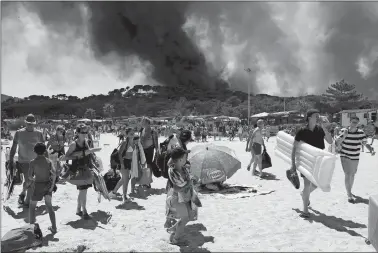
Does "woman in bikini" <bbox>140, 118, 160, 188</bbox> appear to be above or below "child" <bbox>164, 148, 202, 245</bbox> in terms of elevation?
above

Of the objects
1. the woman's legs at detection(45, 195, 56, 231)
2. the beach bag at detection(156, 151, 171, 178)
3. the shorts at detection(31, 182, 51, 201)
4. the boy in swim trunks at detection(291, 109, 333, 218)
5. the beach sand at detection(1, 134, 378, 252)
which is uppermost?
the boy in swim trunks at detection(291, 109, 333, 218)

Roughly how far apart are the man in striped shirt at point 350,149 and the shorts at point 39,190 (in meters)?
4.81

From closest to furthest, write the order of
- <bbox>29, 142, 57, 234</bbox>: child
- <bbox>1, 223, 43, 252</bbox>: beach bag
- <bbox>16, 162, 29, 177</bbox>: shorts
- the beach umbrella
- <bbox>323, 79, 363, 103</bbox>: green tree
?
<bbox>1, 223, 43, 252</bbox>: beach bag, <bbox>29, 142, 57, 234</bbox>: child, <bbox>16, 162, 29, 177</bbox>: shorts, the beach umbrella, <bbox>323, 79, 363, 103</bbox>: green tree

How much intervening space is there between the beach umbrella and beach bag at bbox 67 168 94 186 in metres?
2.37

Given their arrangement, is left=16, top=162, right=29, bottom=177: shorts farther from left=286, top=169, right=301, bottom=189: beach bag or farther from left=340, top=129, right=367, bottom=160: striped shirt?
left=340, top=129, right=367, bottom=160: striped shirt

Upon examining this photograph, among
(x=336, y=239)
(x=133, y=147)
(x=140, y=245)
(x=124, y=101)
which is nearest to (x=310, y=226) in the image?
(x=336, y=239)

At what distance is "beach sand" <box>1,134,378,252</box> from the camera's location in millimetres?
3895

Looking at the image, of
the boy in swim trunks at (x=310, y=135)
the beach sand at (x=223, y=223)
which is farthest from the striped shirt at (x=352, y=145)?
the boy in swim trunks at (x=310, y=135)

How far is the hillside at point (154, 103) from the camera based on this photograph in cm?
10394

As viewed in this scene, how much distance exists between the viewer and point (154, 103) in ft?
459

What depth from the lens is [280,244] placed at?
153 inches

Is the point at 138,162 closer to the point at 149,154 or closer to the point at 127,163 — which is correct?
the point at 127,163

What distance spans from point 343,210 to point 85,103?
157m

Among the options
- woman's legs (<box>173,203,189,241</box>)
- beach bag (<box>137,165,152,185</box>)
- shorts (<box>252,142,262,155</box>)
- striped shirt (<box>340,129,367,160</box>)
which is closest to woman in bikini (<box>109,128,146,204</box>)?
beach bag (<box>137,165,152,185</box>)
